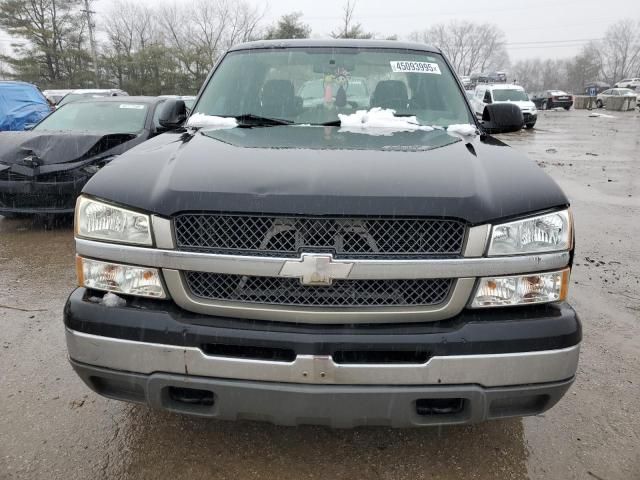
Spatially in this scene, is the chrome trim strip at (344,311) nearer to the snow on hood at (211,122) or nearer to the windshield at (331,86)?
the snow on hood at (211,122)

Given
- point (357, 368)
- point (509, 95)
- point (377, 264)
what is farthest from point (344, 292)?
point (509, 95)

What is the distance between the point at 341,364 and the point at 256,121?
5.91 ft

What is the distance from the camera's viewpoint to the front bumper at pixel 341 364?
1.84 metres

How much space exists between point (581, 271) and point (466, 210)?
3688mm

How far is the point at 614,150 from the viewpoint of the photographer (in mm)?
15984

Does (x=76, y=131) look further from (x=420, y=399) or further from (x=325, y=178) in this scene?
(x=420, y=399)

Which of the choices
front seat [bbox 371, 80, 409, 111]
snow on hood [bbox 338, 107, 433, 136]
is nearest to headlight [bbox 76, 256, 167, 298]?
snow on hood [bbox 338, 107, 433, 136]

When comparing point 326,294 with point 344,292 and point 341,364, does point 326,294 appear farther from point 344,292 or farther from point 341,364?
point 341,364

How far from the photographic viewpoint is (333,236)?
1.87 metres

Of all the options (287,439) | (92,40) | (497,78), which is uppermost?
(92,40)

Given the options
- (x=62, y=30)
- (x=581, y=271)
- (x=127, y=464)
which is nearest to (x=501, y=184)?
(x=127, y=464)

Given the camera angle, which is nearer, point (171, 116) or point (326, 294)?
point (326, 294)

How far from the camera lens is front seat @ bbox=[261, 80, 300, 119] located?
10.4 feet

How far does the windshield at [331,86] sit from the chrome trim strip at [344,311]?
1.56 metres
